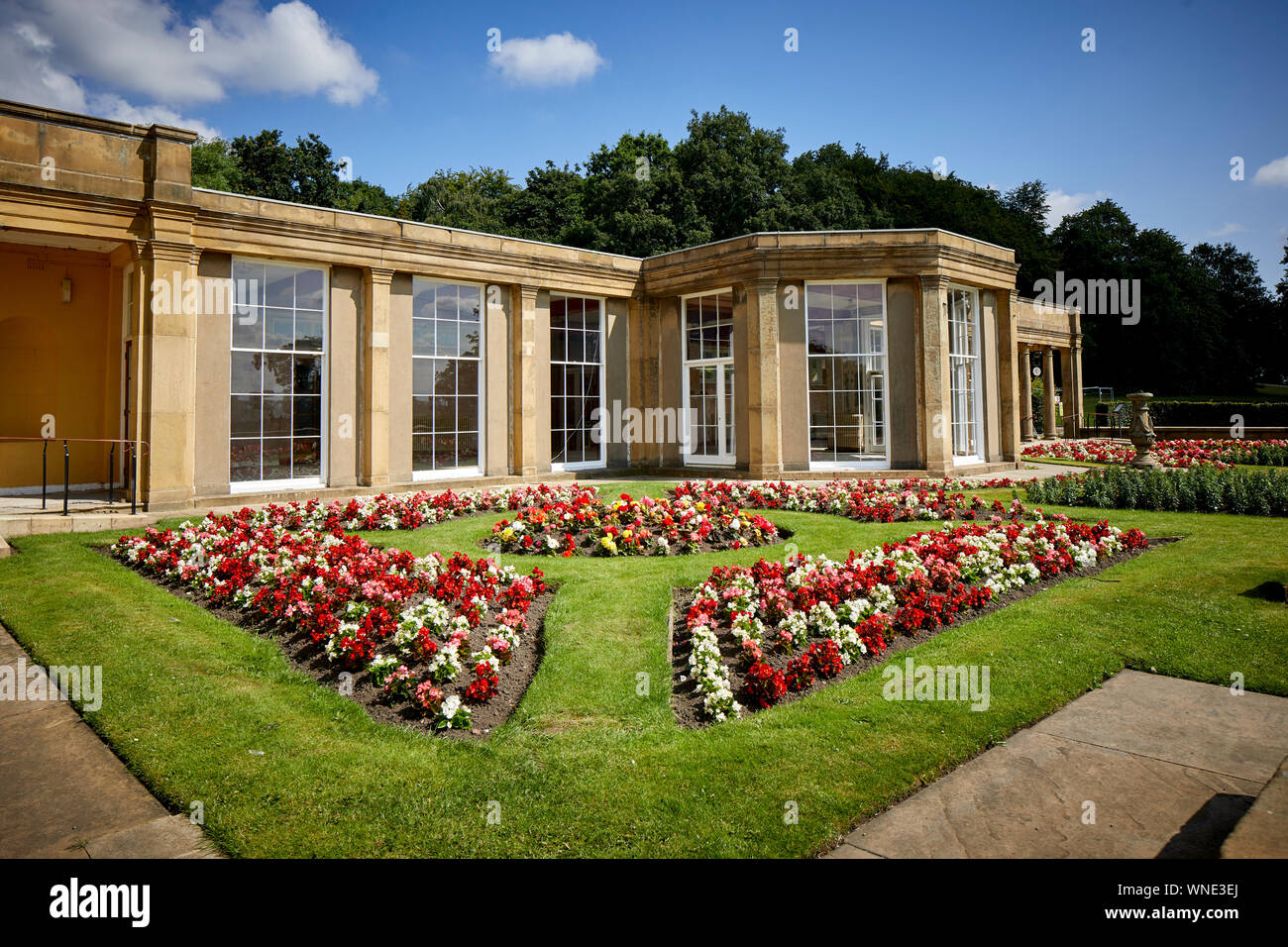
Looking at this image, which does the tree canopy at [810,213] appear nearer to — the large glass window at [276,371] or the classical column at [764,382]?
the classical column at [764,382]

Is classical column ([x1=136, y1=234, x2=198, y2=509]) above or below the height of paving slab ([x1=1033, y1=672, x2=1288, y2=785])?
above

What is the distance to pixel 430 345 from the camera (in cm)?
1462

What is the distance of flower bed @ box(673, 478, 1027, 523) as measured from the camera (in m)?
10.1

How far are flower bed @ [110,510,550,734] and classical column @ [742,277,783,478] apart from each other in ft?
29.6

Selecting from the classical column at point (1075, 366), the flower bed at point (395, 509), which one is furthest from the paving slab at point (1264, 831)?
the classical column at point (1075, 366)

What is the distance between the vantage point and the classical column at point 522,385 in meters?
15.4

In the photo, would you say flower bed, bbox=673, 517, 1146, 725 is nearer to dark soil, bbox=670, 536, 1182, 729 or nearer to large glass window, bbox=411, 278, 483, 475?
dark soil, bbox=670, 536, 1182, 729

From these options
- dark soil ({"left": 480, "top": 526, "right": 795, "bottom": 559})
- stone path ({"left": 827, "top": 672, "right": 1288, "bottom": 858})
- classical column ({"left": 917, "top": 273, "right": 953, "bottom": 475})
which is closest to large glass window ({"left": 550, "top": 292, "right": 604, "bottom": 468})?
classical column ({"left": 917, "top": 273, "right": 953, "bottom": 475})

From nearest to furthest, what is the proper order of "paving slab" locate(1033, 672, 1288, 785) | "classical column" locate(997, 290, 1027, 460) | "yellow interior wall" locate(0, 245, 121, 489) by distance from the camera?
"paving slab" locate(1033, 672, 1288, 785), "yellow interior wall" locate(0, 245, 121, 489), "classical column" locate(997, 290, 1027, 460)

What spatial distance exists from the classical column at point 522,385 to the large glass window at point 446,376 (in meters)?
0.71

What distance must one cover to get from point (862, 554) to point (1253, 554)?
3827 mm

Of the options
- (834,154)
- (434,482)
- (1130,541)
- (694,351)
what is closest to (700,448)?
(694,351)

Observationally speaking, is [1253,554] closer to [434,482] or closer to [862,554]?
[862,554]

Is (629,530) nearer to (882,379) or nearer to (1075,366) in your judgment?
(882,379)
